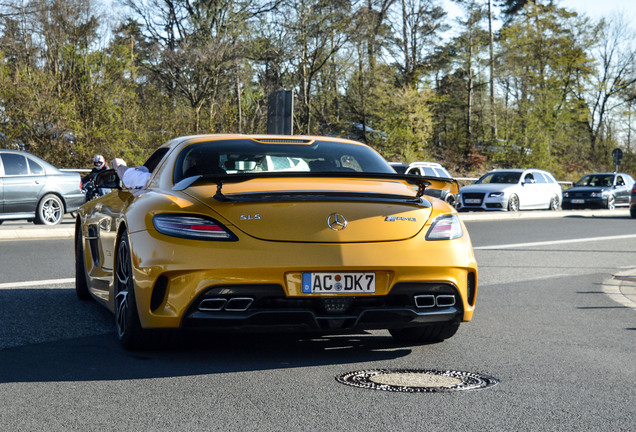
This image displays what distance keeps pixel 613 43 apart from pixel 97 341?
65043 millimetres

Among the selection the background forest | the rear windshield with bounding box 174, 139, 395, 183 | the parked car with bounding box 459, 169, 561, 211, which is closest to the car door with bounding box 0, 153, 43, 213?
the background forest

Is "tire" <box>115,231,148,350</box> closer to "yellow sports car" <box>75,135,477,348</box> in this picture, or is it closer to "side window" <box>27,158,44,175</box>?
"yellow sports car" <box>75,135,477,348</box>

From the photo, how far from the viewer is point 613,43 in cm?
6494

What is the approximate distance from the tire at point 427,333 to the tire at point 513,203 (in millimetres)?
24209

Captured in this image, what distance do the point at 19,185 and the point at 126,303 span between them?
14.5 metres

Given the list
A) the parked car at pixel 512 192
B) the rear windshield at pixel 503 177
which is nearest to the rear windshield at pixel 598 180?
the parked car at pixel 512 192

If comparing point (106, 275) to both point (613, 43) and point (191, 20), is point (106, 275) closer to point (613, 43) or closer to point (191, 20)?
point (191, 20)

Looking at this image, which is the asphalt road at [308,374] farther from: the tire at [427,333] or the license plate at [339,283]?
the license plate at [339,283]

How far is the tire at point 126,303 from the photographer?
5.30 metres

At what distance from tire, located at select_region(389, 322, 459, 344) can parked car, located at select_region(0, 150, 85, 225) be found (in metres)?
14.4

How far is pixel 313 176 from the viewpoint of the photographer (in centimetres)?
531

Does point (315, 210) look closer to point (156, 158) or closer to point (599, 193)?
point (156, 158)

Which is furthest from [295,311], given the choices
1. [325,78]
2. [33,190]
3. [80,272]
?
[325,78]

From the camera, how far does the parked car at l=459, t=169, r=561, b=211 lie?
2908 centimetres
